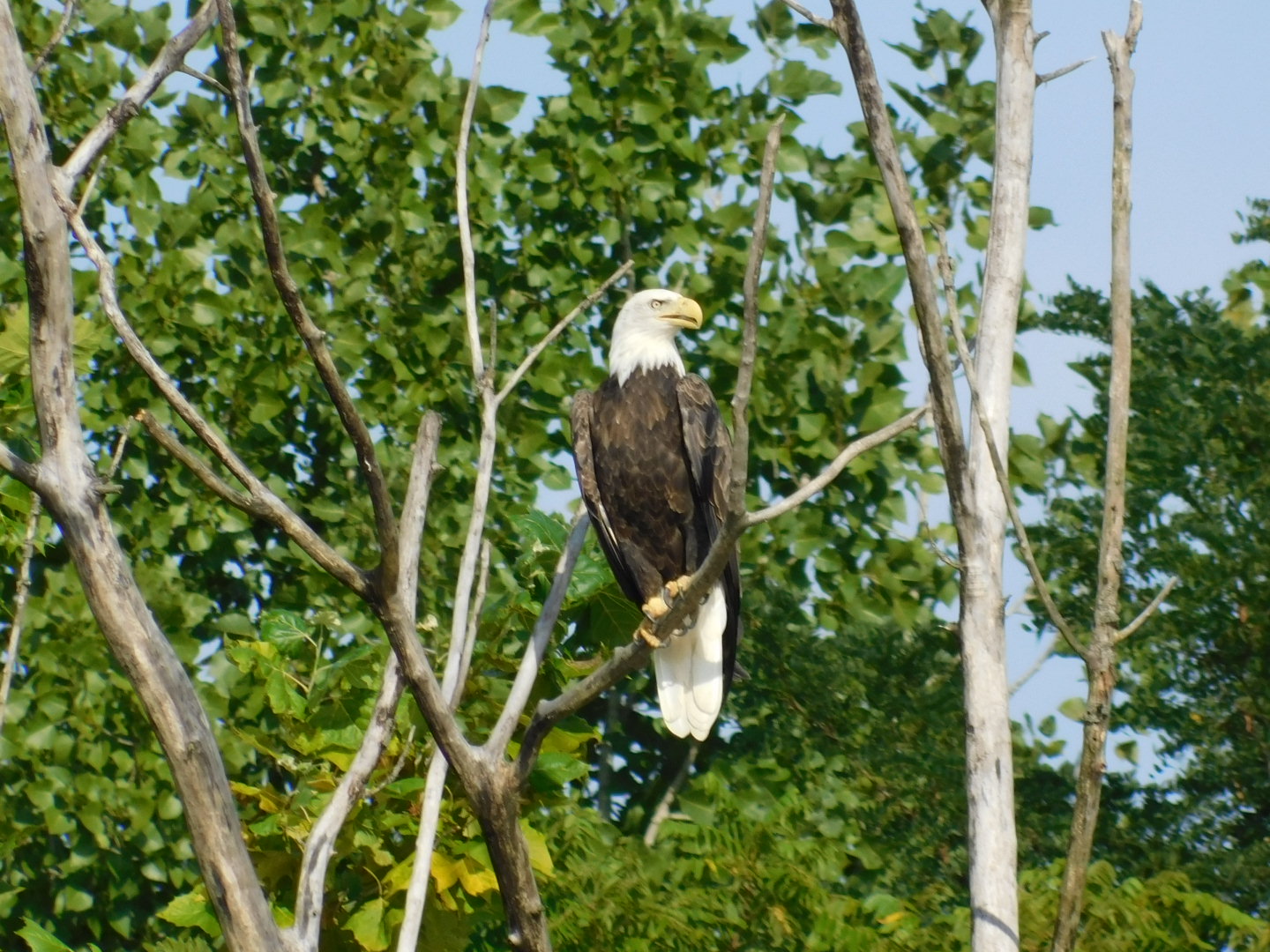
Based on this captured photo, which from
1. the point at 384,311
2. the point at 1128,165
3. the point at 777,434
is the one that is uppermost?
the point at 384,311

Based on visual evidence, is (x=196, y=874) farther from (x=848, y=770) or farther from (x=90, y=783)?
(x=848, y=770)

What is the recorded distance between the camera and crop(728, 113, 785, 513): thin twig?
7.27 ft

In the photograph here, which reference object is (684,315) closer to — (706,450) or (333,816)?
(706,450)

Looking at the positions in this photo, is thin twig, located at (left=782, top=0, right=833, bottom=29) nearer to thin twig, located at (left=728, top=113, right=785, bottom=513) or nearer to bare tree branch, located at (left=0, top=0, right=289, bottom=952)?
thin twig, located at (left=728, top=113, right=785, bottom=513)

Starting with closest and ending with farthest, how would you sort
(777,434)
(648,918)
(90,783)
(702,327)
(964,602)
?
(964,602), (648,918), (90,783), (777,434), (702,327)

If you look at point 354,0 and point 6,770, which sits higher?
point 354,0

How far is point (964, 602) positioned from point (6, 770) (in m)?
3.40

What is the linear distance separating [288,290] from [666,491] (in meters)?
2.28

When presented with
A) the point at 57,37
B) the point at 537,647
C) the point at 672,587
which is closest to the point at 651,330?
the point at 672,587

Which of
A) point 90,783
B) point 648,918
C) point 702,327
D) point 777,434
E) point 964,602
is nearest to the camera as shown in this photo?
point 964,602

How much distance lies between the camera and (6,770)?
188 inches

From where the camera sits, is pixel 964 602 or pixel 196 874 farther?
pixel 196 874

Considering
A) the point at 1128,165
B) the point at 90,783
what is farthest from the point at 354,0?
the point at 1128,165

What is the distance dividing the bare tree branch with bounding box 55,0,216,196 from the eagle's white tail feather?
2.05 m
